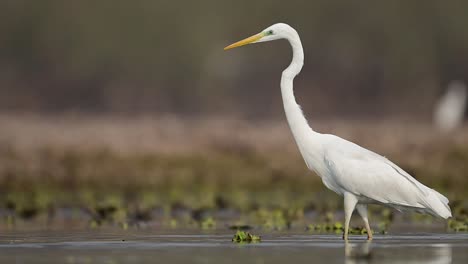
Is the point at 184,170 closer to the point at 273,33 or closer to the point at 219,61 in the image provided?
the point at 273,33

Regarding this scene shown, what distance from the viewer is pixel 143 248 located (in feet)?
44.8

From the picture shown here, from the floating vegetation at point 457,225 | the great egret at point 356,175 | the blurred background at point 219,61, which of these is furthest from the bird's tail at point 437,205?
the blurred background at point 219,61

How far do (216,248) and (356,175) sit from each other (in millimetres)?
2319

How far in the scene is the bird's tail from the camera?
14711 millimetres

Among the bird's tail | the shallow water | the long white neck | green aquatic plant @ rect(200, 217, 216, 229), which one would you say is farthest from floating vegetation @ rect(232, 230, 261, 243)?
green aquatic plant @ rect(200, 217, 216, 229)

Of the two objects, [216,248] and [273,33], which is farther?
[273,33]

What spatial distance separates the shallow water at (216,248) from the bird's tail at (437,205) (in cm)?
33

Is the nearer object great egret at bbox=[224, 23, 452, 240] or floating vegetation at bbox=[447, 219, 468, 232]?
great egret at bbox=[224, 23, 452, 240]

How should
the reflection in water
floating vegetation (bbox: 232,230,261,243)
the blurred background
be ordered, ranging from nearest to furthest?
the reflection in water, floating vegetation (bbox: 232,230,261,243), the blurred background

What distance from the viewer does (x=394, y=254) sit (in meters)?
12.6

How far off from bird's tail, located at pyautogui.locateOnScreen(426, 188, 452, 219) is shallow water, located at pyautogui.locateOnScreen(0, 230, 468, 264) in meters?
0.33

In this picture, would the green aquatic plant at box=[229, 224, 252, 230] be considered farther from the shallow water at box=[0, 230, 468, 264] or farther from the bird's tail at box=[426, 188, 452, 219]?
the bird's tail at box=[426, 188, 452, 219]

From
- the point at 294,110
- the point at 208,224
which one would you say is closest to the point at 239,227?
the point at 208,224

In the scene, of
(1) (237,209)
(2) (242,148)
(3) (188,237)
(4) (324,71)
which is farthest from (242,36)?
(3) (188,237)
